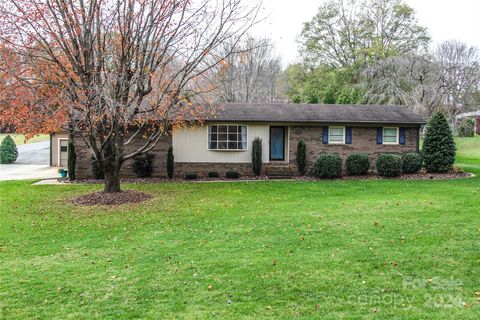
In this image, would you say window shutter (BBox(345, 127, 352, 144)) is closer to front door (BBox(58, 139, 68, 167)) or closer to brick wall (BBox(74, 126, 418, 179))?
brick wall (BBox(74, 126, 418, 179))

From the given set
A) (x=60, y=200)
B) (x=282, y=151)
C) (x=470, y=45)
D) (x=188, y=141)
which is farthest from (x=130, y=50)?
(x=470, y=45)

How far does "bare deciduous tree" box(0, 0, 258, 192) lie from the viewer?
9750 mm

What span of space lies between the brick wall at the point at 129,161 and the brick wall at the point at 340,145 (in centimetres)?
547

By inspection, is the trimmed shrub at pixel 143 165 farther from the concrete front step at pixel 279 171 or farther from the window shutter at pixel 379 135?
the window shutter at pixel 379 135

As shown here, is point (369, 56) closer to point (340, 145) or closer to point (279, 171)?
point (340, 145)

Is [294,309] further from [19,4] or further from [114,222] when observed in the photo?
[19,4]

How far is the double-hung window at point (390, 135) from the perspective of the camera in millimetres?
17312

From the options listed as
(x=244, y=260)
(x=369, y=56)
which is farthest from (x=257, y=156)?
(x=369, y=56)

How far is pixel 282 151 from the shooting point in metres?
17.4

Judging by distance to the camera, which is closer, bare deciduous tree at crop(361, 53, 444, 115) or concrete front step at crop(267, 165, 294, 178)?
Answer: concrete front step at crop(267, 165, 294, 178)

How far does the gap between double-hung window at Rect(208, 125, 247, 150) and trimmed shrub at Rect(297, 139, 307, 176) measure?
7.70ft

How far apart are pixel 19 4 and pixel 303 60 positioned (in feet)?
93.0

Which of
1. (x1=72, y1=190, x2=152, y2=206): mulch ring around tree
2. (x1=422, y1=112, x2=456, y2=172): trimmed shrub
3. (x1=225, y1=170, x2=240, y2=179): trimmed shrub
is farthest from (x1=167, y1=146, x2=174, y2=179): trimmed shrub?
(x1=422, y1=112, x2=456, y2=172): trimmed shrub

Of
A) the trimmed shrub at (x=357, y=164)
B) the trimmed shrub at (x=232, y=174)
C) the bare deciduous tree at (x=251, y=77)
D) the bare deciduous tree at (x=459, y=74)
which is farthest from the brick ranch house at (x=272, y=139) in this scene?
the bare deciduous tree at (x=459, y=74)
